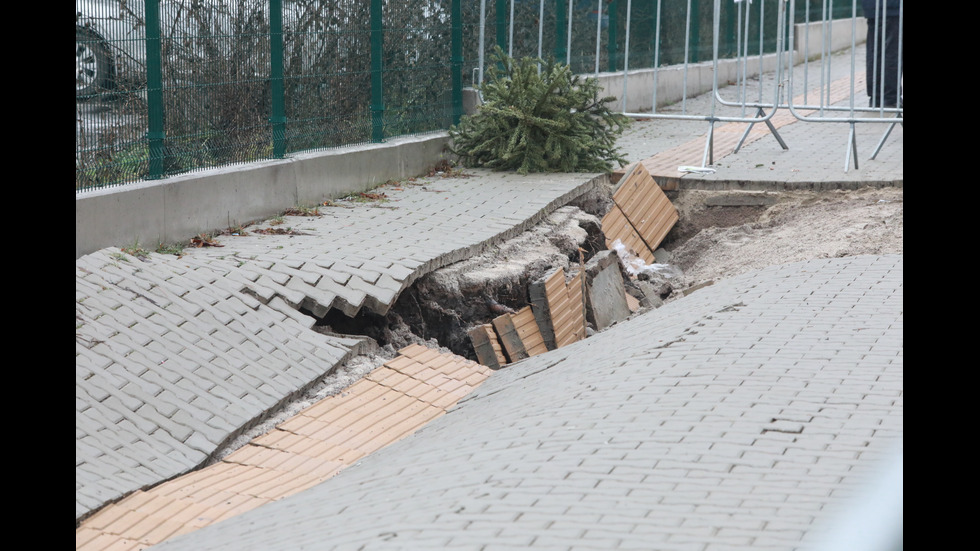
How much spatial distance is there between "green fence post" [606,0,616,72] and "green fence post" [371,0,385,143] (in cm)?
524

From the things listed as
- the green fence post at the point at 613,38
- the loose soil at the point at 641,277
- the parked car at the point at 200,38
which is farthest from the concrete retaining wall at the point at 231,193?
the green fence post at the point at 613,38

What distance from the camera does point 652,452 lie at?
3459mm

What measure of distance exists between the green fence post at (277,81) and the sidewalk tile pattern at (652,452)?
3.56 meters

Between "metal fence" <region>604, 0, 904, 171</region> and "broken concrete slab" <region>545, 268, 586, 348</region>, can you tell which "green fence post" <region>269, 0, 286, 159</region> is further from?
"metal fence" <region>604, 0, 904, 171</region>

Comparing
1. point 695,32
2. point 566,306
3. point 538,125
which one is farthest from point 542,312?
point 695,32

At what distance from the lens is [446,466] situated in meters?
3.71

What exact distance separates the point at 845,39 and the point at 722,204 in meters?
15.8

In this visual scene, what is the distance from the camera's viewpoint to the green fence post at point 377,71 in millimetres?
9312

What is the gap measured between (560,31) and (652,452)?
9.82 m

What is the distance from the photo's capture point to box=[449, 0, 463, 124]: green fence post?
10.6m

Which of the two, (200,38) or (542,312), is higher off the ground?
(200,38)

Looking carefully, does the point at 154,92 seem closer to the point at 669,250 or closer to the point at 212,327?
the point at 212,327
